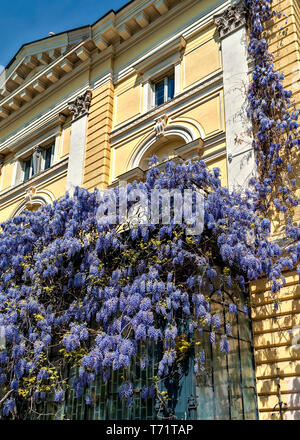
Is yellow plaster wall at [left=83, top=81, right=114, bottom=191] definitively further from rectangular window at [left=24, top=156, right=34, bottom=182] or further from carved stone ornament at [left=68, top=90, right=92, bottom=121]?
rectangular window at [left=24, top=156, right=34, bottom=182]

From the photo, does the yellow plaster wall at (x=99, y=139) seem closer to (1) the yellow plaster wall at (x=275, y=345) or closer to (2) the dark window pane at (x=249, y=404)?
(1) the yellow plaster wall at (x=275, y=345)

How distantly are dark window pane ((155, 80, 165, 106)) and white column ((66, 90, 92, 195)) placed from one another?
2688 millimetres

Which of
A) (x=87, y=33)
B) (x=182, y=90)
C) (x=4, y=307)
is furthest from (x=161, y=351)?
(x=87, y=33)

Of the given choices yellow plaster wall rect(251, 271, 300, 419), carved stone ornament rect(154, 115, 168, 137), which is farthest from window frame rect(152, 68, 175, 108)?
yellow plaster wall rect(251, 271, 300, 419)

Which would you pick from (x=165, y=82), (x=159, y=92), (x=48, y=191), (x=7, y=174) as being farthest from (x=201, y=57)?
(x=7, y=174)

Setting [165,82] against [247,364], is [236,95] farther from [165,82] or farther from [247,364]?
[247,364]

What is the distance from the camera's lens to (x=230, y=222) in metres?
9.71

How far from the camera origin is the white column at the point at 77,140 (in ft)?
50.7

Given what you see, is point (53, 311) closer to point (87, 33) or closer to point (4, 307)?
point (4, 307)

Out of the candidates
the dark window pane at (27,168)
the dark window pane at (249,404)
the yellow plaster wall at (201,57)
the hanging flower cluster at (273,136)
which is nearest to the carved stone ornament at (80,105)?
the dark window pane at (27,168)

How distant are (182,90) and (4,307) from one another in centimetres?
731

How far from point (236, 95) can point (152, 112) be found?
2926mm
